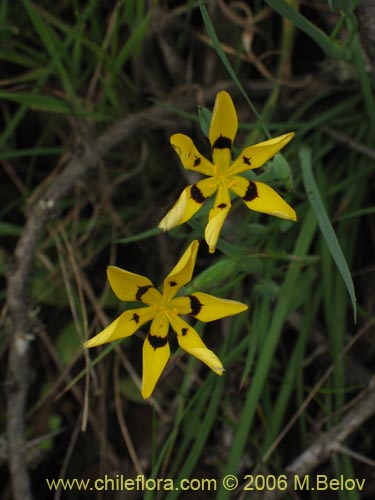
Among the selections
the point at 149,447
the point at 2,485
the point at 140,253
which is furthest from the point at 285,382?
→ the point at 2,485

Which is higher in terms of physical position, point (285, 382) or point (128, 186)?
point (128, 186)

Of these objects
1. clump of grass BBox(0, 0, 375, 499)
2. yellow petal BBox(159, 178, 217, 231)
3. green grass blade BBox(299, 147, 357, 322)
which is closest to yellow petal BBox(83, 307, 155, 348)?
yellow petal BBox(159, 178, 217, 231)

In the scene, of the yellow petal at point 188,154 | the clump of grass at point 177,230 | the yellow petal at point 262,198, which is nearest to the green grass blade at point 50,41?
the clump of grass at point 177,230

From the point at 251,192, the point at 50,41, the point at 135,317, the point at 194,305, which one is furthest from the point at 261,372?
the point at 50,41

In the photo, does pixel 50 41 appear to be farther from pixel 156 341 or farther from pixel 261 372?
pixel 261 372

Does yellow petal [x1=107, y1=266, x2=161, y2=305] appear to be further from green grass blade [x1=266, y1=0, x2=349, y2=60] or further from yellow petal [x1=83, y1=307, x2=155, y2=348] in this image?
green grass blade [x1=266, y1=0, x2=349, y2=60]

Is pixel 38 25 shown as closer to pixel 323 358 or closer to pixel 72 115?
pixel 72 115
